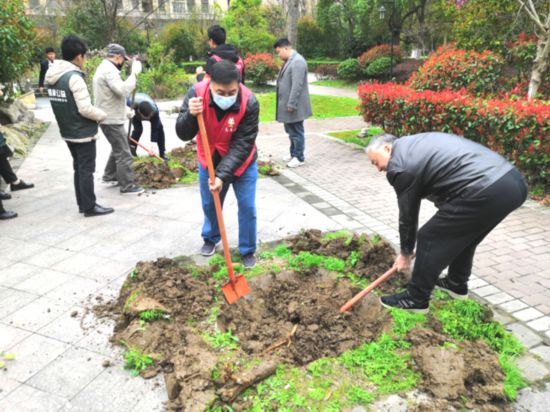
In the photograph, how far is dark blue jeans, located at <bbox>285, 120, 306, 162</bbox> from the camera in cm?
711

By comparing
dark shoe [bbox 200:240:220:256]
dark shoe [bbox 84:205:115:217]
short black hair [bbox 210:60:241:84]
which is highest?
short black hair [bbox 210:60:241:84]

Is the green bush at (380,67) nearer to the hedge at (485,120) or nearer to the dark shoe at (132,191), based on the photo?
the hedge at (485,120)

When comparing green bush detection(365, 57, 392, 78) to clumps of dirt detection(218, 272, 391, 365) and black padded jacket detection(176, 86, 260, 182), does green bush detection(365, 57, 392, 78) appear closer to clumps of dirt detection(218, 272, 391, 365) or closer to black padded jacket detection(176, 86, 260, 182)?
black padded jacket detection(176, 86, 260, 182)

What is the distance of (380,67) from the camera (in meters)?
20.9

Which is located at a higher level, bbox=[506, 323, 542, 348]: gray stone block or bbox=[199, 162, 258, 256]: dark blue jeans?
bbox=[199, 162, 258, 256]: dark blue jeans

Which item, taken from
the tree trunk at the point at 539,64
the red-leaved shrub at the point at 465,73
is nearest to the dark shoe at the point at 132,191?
the red-leaved shrub at the point at 465,73

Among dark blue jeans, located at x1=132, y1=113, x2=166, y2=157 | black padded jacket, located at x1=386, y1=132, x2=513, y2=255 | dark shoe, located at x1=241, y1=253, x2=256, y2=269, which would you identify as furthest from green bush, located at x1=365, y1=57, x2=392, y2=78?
black padded jacket, located at x1=386, y1=132, x2=513, y2=255

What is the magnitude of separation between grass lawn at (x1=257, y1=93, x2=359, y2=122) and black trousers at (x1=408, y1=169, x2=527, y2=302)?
9537mm

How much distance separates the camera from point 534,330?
2996mm

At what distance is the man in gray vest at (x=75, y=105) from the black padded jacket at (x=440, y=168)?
360 cm

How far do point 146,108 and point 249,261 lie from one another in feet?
13.2

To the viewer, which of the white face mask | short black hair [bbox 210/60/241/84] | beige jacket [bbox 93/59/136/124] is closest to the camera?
short black hair [bbox 210/60/241/84]

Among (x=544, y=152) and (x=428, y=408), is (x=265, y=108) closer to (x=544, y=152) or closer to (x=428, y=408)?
(x=544, y=152)

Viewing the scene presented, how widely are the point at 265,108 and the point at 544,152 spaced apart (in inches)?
375
